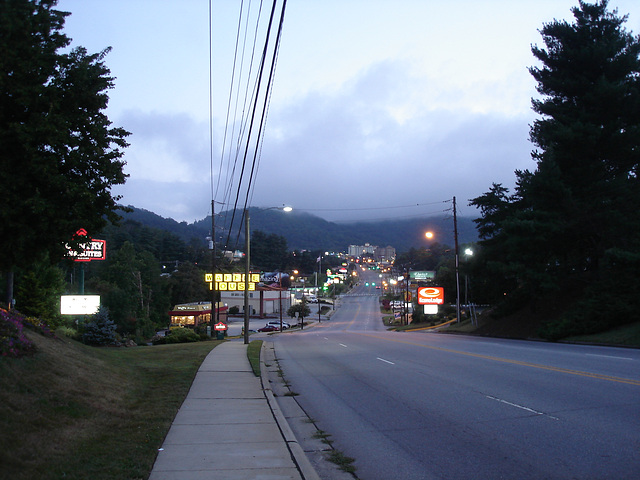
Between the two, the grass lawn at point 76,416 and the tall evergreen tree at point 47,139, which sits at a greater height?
Result: the tall evergreen tree at point 47,139

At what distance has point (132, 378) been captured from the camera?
43.3 ft

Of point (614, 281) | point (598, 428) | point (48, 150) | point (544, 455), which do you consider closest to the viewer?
point (544, 455)

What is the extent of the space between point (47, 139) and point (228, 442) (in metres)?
7.28

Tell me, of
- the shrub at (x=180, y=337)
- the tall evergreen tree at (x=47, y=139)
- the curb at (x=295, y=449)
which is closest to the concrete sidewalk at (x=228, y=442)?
the curb at (x=295, y=449)

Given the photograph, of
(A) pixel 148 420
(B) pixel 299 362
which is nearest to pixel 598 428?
(A) pixel 148 420

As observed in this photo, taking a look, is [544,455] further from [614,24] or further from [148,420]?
[614,24]

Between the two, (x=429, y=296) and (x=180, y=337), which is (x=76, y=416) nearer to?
(x=180, y=337)

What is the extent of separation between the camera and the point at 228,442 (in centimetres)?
759

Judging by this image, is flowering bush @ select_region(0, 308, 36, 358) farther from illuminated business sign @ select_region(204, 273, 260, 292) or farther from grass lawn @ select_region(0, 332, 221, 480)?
illuminated business sign @ select_region(204, 273, 260, 292)

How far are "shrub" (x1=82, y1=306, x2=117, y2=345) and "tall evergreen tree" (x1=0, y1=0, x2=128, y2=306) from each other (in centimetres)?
1664

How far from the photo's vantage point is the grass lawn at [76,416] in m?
5.94

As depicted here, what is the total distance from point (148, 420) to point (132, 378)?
4762mm

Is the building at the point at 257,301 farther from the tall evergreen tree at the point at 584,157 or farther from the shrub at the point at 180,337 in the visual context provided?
the tall evergreen tree at the point at 584,157

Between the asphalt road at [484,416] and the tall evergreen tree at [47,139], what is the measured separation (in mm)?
6688
